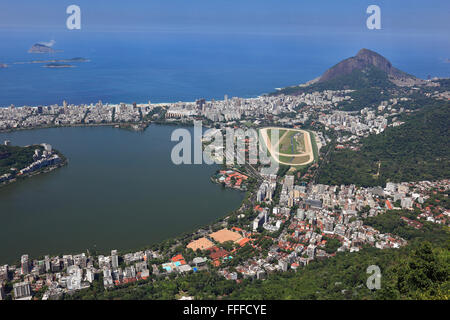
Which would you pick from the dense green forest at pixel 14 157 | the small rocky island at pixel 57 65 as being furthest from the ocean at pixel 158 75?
the dense green forest at pixel 14 157

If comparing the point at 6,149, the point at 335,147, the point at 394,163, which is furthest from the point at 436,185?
the point at 6,149

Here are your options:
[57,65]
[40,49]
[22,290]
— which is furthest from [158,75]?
[22,290]

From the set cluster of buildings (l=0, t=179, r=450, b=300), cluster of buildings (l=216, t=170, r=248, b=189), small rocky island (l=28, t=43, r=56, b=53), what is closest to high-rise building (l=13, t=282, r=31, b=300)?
cluster of buildings (l=0, t=179, r=450, b=300)

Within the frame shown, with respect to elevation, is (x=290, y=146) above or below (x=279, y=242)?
above

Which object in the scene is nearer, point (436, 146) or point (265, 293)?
point (265, 293)

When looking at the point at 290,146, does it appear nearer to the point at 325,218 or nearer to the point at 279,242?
the point at 325,218
